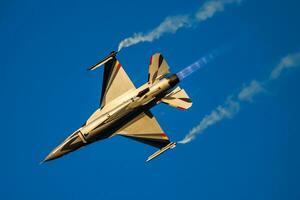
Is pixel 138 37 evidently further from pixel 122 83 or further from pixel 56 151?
pixel 56 151

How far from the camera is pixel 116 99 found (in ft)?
153

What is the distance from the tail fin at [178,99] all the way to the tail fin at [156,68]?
181cm

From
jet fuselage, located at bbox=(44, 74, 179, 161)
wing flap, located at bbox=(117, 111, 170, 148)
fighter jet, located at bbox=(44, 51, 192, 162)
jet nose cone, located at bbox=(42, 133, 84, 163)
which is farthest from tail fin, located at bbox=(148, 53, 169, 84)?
jet nose cone, located at bbox=(42, 133, 84, 163)

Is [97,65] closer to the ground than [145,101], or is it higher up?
higher up

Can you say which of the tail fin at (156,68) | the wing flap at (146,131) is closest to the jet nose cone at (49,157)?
the wing flap at (146,131)

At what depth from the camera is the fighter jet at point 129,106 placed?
45438mm

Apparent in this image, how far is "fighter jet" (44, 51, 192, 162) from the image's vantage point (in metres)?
45.4

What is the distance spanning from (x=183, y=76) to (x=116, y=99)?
5832 millimetres

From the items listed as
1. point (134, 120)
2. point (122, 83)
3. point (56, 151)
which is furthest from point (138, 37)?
point (56, 151)

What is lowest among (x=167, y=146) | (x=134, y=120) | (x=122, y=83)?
(x=167, y=146)

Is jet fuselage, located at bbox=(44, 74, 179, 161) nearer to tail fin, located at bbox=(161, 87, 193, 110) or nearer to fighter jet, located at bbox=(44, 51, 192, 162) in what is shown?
fighter jet, located at bbox=(44, 51, 192, 162)

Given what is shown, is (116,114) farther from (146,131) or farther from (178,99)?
(178,99)

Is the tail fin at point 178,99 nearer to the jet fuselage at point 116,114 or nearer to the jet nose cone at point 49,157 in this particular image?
the jet fuselage at point 116,114

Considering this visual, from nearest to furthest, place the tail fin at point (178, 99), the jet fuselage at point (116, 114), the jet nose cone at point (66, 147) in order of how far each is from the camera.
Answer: the jet fuselage at point (116, 114)
the tail fin at point (178, 99)
the jet nose cone at point (66, 147)
